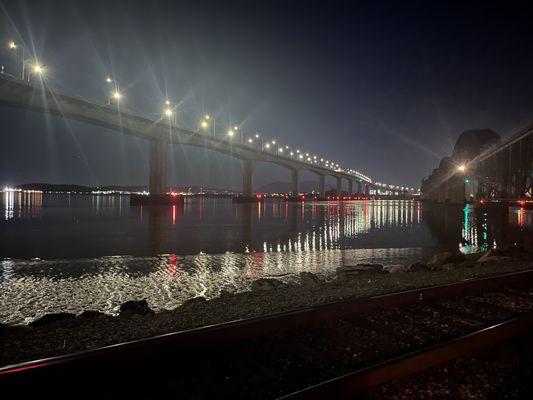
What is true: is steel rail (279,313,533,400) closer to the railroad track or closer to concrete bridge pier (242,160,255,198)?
the railroad track

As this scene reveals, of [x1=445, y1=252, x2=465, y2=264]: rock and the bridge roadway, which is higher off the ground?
the bridge roadway

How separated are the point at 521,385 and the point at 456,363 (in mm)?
609

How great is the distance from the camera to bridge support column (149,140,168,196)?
65938mm

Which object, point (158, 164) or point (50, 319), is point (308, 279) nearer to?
point (50, 319)

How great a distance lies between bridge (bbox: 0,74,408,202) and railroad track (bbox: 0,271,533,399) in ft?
156

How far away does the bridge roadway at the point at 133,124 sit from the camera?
44.8m

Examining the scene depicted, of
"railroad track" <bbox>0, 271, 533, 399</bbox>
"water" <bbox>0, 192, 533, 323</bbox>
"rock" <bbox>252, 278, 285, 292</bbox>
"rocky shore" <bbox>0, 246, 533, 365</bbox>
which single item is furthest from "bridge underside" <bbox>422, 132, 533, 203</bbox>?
"railroad track" <bbox>0, 271, 533, 399</bbox>

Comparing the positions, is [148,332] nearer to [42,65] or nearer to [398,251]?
[398,251]

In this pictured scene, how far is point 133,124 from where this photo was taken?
6062cm

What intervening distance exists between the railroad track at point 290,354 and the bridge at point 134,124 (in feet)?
156

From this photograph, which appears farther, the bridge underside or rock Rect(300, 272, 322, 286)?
the bridge underside

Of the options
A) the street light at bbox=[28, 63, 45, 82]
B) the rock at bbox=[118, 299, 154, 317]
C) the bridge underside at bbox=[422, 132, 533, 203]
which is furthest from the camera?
the street light at bbox=[28, 63, 45, 82]

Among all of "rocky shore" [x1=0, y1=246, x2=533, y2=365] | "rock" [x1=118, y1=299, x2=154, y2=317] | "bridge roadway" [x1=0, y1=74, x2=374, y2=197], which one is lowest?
"rock" [x1=118, y1=299, x2=154, y2=317]

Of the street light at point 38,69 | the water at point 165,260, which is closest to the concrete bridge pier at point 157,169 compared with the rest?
the street light at point 38,69
